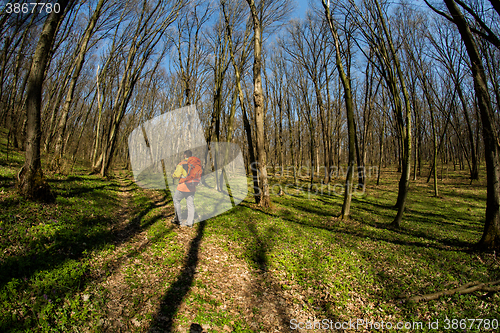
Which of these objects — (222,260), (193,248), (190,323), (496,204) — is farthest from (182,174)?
(496,204)

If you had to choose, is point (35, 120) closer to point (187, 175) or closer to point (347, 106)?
point (187, 175)

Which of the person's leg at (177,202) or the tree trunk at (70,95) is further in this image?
the tree trunk at (70,95)

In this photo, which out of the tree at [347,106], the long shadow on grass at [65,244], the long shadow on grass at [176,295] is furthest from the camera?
the tree at [347,106]

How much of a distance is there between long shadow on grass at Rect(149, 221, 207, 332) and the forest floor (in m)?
0.03

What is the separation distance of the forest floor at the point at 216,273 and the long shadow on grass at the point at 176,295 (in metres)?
0.03

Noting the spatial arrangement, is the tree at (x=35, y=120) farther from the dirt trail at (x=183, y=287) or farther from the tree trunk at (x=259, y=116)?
the tree trunk at (x=259, y=116)

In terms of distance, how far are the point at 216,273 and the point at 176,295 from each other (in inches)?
46.0

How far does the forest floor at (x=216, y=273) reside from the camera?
11.3ft

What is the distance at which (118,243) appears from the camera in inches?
224

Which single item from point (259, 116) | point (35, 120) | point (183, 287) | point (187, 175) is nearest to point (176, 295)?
point (183, 287)

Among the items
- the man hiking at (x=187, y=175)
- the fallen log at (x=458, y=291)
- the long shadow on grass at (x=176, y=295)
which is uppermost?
the man hiking at (x=187, y=175)

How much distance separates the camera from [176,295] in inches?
169

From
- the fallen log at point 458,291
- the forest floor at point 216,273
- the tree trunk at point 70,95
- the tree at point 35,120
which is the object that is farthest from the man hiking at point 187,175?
the tree trunk at point 70,95

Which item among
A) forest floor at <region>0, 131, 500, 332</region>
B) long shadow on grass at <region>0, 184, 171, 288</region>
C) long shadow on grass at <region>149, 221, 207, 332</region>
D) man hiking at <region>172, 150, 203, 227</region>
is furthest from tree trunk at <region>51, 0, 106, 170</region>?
long shadow on grass at <region>149, 221, 207, 332</region>
